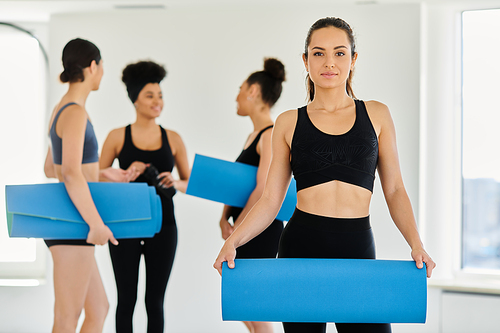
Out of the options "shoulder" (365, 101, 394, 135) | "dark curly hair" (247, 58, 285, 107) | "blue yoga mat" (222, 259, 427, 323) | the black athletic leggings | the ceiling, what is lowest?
the black athletic leggings

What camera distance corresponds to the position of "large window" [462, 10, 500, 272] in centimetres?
335

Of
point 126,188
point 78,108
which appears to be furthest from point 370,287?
point 78,108

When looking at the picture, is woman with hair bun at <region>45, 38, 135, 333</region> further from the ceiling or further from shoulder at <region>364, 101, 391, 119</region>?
the ceiling

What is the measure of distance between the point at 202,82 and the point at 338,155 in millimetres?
2286

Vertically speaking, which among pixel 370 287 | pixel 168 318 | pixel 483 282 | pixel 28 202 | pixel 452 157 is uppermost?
pixel 452 157

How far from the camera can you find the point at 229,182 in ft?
7.42

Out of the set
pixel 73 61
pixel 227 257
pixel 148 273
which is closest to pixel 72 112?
pixel 73 61

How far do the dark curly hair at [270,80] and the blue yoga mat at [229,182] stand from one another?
0.39 metres

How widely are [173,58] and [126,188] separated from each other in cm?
167

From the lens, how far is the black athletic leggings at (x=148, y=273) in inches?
92.7

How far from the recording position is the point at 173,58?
3602mm

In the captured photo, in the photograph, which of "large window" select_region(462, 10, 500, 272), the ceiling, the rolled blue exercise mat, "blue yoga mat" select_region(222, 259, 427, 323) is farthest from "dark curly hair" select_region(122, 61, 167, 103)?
"large window" select_region(462, 10, 500, 272)

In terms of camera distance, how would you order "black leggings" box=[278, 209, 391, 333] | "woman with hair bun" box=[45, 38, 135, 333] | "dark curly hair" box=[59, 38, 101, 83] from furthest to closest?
"dark curly hair" box=[59, 38, 101, 83] < "woman with hair bun" box=[45, 38, 135, 333] < "black leggings" box=[278, 209, 391, 333]

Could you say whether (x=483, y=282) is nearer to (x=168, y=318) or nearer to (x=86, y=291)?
(x=168, y=318)
